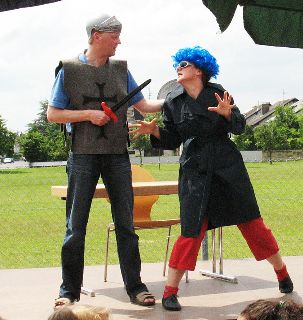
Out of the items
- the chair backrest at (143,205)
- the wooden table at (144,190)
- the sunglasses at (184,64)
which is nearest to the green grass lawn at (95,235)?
the chair backrest at (143,205)

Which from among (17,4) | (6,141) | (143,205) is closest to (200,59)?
(143,205)

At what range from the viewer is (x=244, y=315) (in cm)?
184

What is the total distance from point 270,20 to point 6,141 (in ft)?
232

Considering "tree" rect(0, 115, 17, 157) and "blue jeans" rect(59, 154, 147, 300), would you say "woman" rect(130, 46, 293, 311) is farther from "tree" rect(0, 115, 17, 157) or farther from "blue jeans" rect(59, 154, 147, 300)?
"tree" rect(0, 115, 17, 157)

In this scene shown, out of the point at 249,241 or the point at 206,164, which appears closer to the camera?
the point at 206,164

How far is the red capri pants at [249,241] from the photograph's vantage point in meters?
4.49

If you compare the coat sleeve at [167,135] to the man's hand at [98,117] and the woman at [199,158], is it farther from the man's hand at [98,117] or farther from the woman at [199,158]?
the man's hand at [98,117]

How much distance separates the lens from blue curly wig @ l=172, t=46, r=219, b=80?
4.38 metres

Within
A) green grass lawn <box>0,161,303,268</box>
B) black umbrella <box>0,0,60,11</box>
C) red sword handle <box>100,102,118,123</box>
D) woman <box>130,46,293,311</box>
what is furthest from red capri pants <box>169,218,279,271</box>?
black umbrella <box>0,0,60,11</box>

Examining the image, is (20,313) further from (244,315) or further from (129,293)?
(244,315)

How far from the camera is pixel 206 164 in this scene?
14.5 ft

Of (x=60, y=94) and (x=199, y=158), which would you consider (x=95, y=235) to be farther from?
(x=60, y=94)

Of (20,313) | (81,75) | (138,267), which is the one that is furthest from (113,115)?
(20,313)

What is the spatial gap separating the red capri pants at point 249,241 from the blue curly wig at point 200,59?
32.7 inches
